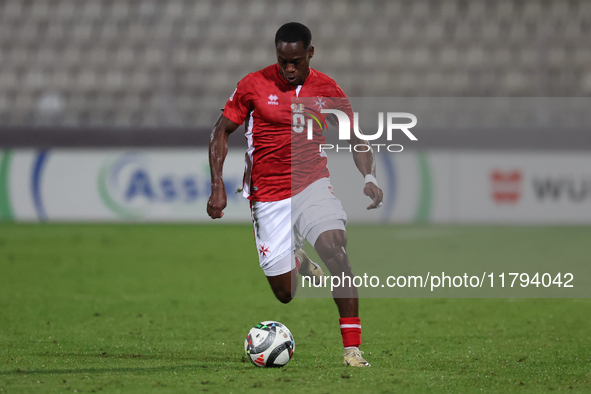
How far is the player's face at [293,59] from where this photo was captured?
4410mm

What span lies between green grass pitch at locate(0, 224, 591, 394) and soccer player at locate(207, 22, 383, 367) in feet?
1.76

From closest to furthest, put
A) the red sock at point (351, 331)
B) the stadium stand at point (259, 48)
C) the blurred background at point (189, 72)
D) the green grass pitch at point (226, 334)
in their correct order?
the green grass pitch at point (226, 334), the red sock at point (351, 331), the blurred background at point (189, 72), the stadium stand at point (259, 48)

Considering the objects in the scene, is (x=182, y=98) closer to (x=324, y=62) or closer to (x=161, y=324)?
(x=324, y=62)

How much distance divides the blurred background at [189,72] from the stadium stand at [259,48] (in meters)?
0.03

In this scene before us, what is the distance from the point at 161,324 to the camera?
6055mm

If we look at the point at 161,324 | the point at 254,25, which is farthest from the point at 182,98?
the point at 161,324

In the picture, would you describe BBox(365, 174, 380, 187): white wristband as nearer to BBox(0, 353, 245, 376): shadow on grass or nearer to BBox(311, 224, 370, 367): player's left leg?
BBox(311, 224, 370, 367): player's left leg

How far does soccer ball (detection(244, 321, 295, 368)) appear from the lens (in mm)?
4371

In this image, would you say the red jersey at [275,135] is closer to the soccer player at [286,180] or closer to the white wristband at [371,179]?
the soccer player at [286,180]

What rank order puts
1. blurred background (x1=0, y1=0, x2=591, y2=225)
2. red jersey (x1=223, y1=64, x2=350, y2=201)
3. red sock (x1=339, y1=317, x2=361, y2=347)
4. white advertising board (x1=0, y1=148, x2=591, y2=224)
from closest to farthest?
1. red sock (x1=339, y1=317, x2=361, y2=347)
2. red jersey (x1=223, y1=64, x2=350, y2=201)
3. white advertising board (x1=0, y1=148, x2=591, y2=224)
4. blurred background (x1=0, y1=0, x2=591, y2=225)

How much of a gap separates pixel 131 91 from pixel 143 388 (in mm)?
12090

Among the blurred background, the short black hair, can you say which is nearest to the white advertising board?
the blurred background

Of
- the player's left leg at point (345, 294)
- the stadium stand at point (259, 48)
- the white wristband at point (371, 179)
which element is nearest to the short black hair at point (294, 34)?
the white wristband at point (371, 179)

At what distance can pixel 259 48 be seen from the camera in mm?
15875
